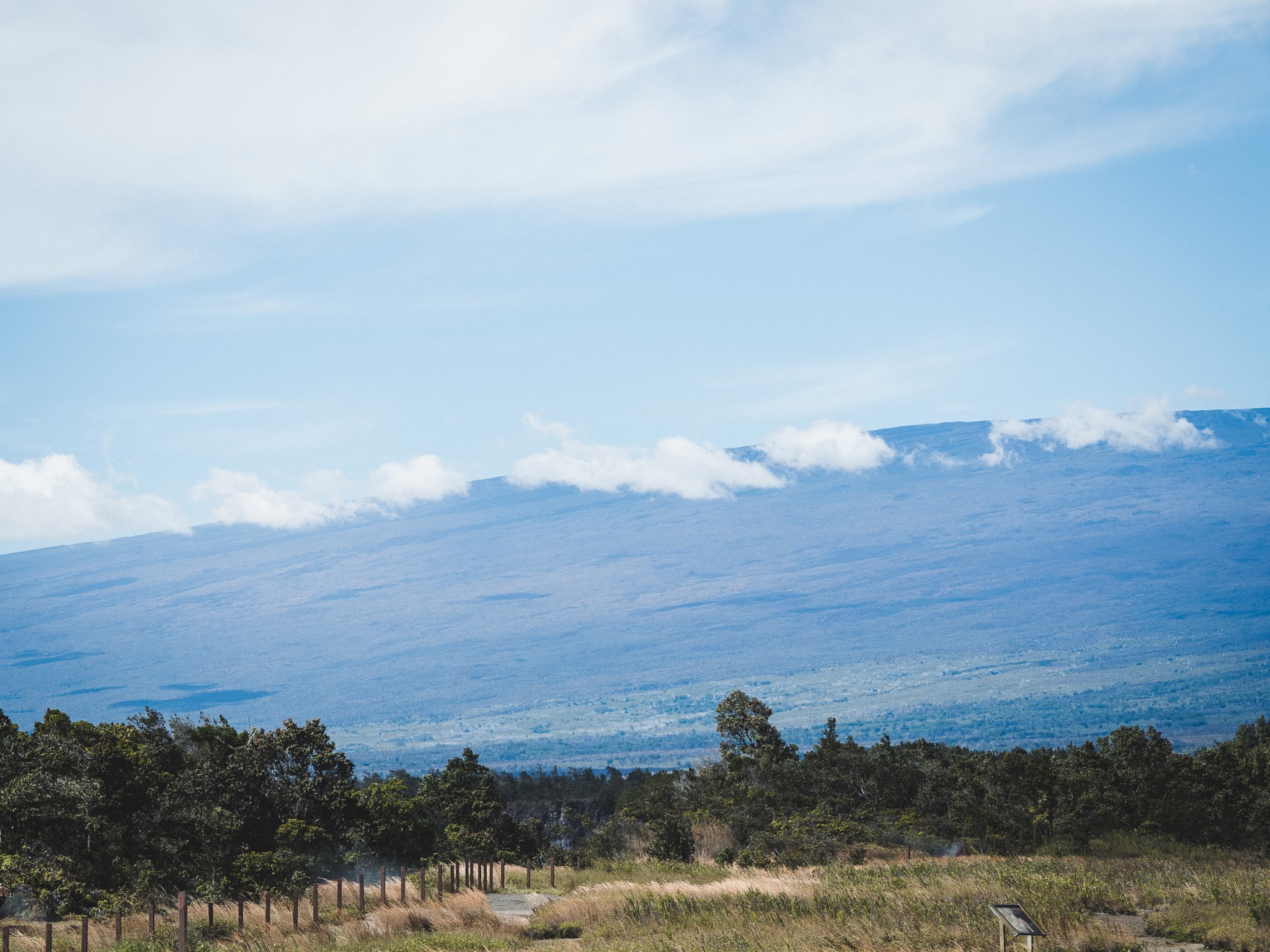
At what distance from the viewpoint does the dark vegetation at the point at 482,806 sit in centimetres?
2455

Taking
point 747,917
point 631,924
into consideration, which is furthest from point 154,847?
point 747,917

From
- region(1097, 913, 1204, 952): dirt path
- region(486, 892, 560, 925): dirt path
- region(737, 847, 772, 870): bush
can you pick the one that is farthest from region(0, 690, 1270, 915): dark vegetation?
region(1097, 913, 1204, 952): dirt path

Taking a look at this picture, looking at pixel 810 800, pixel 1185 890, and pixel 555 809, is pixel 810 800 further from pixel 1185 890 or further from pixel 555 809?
pixel 555 809

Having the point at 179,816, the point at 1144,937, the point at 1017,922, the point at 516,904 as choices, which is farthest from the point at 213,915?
the point at 1144,937

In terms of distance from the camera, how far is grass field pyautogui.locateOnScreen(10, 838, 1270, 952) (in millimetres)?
16297

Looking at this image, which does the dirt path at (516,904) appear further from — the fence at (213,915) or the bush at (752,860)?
the bush at (752,860)

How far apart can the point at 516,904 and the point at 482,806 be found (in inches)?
395

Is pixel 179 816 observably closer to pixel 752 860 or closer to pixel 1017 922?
pixel 752 860

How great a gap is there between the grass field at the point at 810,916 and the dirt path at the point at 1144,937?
19 centimetres

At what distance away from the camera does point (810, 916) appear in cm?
1864

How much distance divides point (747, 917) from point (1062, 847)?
2289cm

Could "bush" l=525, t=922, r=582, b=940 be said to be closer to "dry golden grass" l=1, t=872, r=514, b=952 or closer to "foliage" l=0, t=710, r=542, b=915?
"dry golden grass" l=1, t=872, r=514, b=952

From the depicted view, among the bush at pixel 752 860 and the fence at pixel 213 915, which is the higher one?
the fence at pixel 213 915

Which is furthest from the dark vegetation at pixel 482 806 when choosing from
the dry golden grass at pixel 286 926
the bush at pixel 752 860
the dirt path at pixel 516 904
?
the dirt path at pixel 516 904
